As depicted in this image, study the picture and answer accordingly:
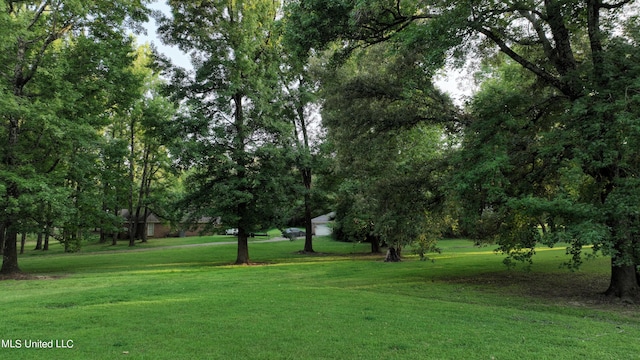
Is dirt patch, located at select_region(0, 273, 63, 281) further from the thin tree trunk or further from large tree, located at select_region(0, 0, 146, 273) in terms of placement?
the thin tree trunk

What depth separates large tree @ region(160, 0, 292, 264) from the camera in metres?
20.8

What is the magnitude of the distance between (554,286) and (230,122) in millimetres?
16773

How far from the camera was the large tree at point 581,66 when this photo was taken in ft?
28.5

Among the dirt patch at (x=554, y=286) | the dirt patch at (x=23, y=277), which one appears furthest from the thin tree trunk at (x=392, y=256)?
the dirt patch at (x=23, y=277)

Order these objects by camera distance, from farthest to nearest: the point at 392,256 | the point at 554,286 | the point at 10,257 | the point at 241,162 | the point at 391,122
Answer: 1. the point at 392,256
2. the point at 241,162
3. the point at 10,257
4. the point at 391,122
5. the point at 554,286

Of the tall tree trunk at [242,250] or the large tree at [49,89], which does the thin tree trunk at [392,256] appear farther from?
the large tree at [49,89]

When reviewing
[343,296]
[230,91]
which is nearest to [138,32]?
[230,91]

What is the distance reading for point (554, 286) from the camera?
12961mm

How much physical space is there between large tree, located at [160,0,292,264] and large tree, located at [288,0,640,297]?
10305mm

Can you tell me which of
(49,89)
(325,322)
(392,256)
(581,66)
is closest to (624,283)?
(581,66)

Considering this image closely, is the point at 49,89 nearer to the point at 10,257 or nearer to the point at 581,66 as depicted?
the point at 10,257

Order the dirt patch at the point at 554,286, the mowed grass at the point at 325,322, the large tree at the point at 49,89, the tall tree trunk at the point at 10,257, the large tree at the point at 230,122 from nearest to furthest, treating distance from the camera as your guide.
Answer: the mowed grass at the point at 325,322, the dirt patch at the point at 554,286, the large tree at the point at 49,89, the tall tree trunk at the point at 10,257, the large tree at the point at 230,122

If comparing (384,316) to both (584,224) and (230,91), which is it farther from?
(230,91)

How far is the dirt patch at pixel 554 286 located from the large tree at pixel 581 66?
728 millimetres
